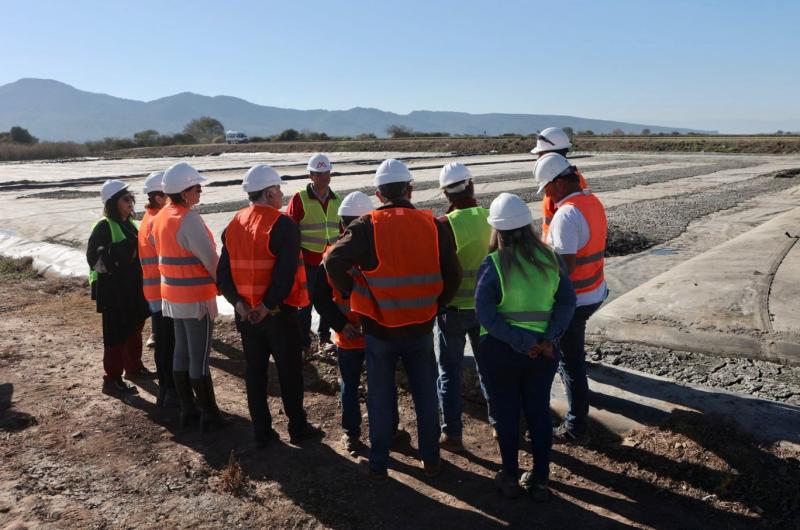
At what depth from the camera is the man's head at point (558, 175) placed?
412 centimetres

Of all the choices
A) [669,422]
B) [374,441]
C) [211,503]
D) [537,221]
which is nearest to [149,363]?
[211,503]

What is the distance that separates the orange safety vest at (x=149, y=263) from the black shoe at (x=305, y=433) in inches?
67.7

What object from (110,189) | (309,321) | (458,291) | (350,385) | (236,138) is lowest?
(309,321)

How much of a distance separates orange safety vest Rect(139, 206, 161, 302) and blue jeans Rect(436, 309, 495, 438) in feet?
8.01

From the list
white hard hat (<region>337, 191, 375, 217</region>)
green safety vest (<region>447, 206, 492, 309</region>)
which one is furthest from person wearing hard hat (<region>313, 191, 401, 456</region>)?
green safety vest (<region>447, 206, 492, 309</region>)

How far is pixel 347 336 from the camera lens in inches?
162

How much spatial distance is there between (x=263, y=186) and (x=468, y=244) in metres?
1.45

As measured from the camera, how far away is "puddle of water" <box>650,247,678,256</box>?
33.1 ft

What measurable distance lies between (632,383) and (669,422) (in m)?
0.67

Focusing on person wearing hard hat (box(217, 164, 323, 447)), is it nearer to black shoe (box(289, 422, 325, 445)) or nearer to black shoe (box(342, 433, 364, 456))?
black shoe (box(289, 422, 325, 445))

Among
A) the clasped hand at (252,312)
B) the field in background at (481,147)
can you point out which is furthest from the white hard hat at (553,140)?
the field in background at (481,147)

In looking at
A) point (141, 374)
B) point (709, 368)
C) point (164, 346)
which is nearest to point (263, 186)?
point (164, 346)

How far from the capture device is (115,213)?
5672 mm

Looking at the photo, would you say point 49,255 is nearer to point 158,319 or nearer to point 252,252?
point 158,319
